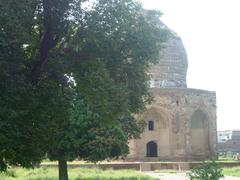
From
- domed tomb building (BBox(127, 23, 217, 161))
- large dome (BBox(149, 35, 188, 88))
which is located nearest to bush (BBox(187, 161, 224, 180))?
domed tomb building (BBox(127, 23, 217, 161))

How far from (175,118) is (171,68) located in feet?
12.8

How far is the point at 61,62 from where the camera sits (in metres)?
9.91

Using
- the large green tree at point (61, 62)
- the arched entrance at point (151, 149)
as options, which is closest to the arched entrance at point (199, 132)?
the arched entrance at point (151, 149)

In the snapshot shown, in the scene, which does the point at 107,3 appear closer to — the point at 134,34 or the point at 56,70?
the point at 134,34

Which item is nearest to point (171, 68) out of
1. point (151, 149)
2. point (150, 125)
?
point (150, 125)

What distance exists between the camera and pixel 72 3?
950cm

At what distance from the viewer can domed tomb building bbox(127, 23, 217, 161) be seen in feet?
105

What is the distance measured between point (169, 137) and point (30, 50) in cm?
2268

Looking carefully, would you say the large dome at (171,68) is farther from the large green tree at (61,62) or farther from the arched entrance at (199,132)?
the large green tree at (61,62)

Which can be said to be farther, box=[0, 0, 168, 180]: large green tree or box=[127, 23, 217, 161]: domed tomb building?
box=[127, 23, 217, 161]: domed tomb building

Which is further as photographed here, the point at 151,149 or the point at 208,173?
the point at 151,149

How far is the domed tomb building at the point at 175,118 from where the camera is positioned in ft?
105

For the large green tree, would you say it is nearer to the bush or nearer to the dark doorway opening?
the bush

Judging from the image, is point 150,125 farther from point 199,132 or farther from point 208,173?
point 208,173
